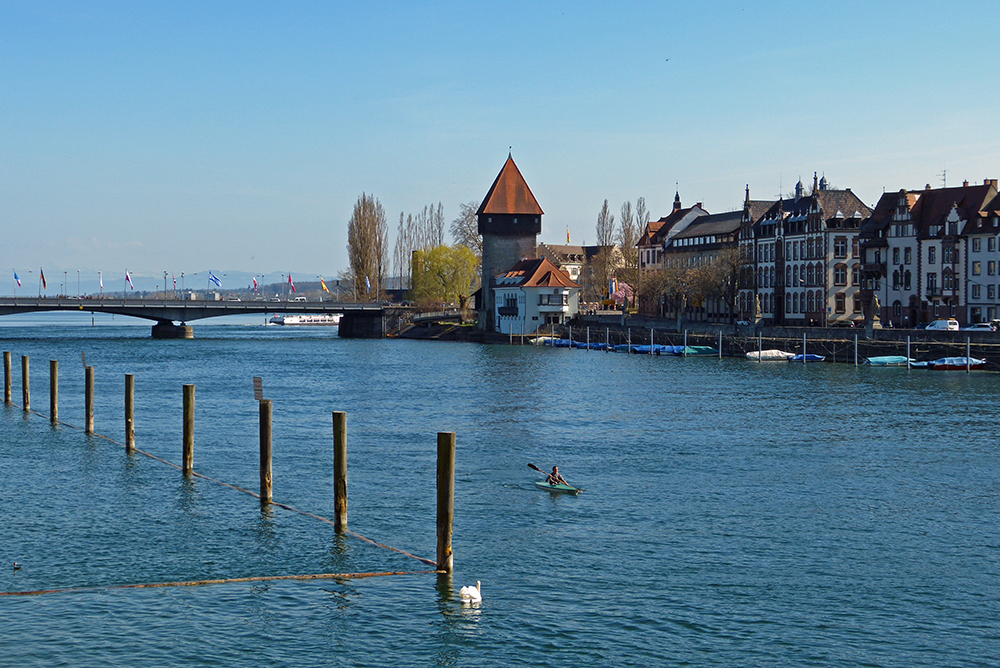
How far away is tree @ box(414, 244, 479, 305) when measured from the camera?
189 meters

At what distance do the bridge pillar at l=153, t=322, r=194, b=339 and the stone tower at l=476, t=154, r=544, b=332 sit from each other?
43.7 metres

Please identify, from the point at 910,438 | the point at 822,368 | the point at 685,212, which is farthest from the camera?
the point at 685,212

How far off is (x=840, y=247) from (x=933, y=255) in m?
16.2

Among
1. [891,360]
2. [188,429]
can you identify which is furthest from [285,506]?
[891,360]

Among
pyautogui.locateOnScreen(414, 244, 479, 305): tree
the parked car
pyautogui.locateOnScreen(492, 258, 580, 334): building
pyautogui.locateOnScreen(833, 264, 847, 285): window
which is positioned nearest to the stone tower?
pyautogui.locateOnScreen(492, 258, 580, 334): building

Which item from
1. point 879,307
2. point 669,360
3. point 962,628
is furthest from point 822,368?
point 962,628

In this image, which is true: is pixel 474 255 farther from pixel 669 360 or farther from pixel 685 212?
pixel 669 360

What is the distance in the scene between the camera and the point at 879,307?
127062 millimetres

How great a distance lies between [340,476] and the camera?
3130cm

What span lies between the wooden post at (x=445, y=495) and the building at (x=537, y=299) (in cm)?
13177

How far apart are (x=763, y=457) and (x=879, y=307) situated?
8551 centimetres

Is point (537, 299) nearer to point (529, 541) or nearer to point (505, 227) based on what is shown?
point (505, 227)

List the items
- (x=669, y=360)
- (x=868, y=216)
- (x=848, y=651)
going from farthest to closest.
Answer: (x=868, y=216), (x=669, y=360), (x=848, y=651)

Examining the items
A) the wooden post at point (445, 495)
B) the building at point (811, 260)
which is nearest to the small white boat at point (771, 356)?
the building at point (811, 260)
